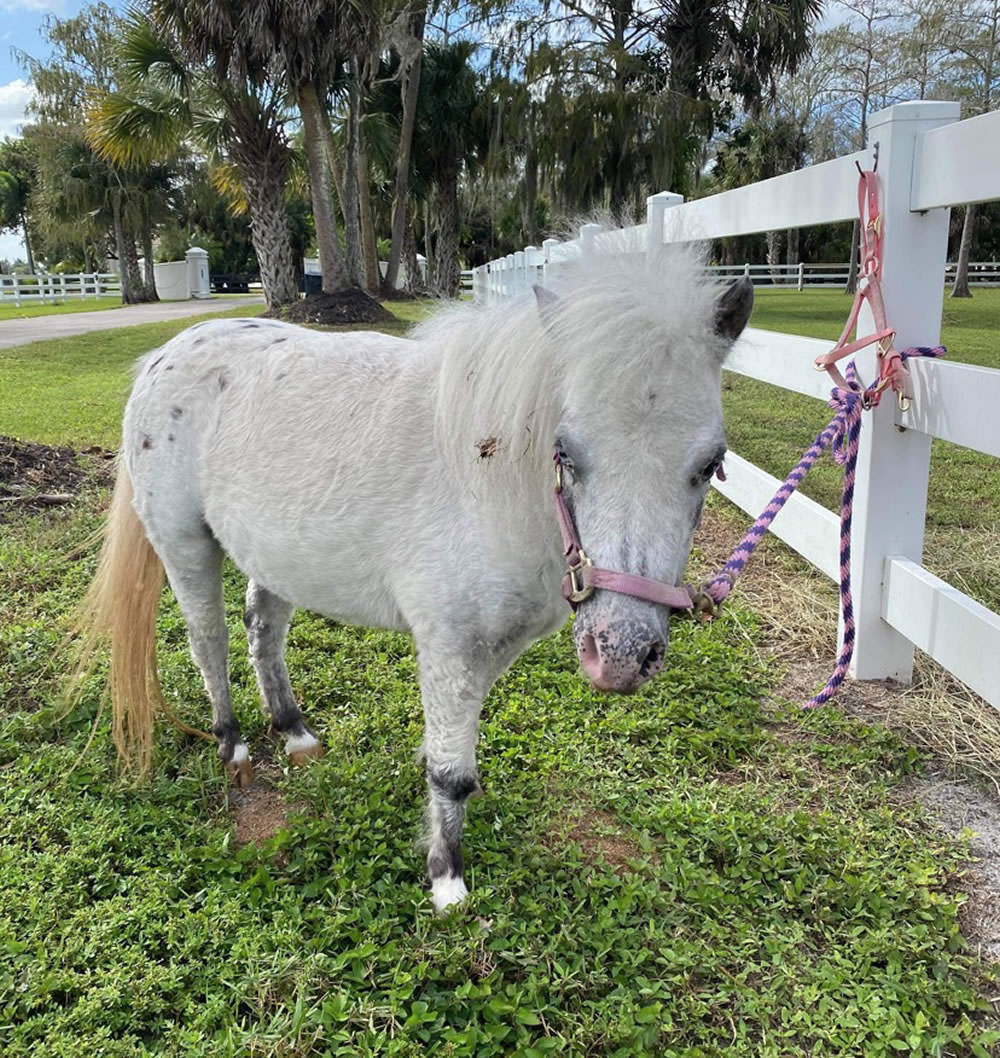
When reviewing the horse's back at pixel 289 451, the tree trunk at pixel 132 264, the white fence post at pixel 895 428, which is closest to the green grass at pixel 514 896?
the white fence post at pixel 895 428

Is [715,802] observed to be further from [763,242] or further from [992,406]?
[763,242]

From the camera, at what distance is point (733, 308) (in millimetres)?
1515

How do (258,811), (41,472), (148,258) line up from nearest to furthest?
(258,811), (41,472), (148,258)

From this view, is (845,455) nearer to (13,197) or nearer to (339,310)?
(339,310)

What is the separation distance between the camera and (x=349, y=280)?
1445 centimetres

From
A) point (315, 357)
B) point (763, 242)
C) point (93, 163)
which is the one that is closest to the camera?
point (315, 357)

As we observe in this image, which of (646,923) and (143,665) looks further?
(143,665)

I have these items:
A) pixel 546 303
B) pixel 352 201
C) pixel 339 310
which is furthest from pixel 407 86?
pixel 546 303

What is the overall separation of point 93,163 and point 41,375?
21.5m

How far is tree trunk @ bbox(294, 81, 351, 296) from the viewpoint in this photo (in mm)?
12766

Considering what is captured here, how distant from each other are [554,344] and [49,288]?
3340 cm

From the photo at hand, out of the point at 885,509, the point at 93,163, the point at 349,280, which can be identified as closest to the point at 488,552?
the point at 885,509

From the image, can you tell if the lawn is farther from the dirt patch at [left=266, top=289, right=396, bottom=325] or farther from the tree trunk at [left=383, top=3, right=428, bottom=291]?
the tree trunk at [left=383, top=3, right=428, bottom=291]

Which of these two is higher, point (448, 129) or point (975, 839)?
point (448, 129)
